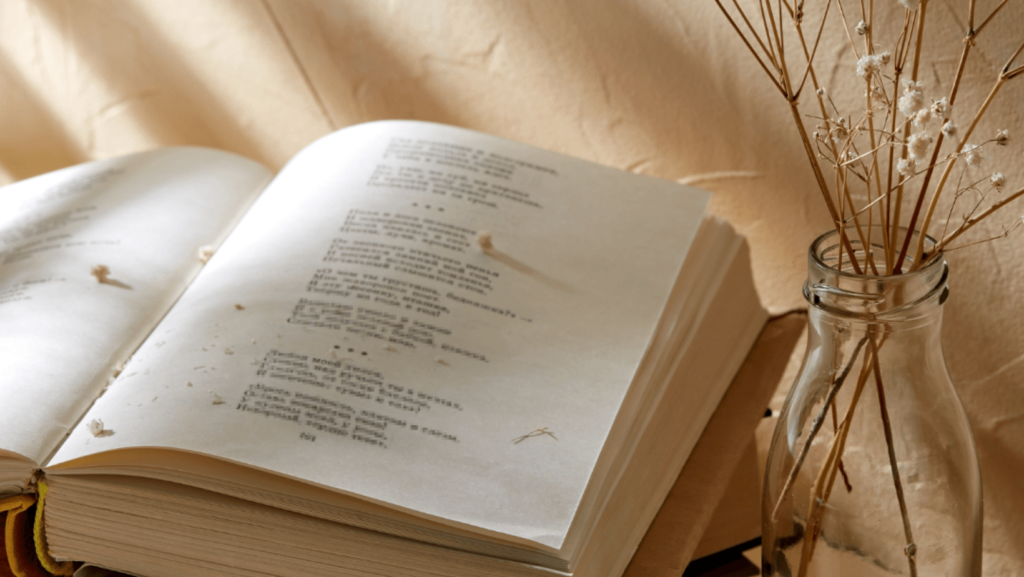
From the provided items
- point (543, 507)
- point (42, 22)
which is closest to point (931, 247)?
point (543, 507)

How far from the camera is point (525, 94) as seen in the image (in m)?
0.82

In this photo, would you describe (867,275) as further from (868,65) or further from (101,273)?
(101,273)

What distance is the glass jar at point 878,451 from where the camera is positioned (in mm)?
390

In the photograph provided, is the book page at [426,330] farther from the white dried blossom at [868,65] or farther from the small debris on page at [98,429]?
the white dried blossom at [868,65]

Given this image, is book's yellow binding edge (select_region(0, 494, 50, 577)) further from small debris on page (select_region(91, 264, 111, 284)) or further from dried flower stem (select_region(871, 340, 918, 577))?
dried flower stem (select_region(871, 340, 918, 577))

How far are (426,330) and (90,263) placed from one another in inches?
12.2

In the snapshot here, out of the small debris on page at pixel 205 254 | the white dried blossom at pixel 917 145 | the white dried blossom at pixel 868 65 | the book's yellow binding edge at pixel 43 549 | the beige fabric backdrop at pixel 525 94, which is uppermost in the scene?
the beige fabric backdrop at pixel 525 94

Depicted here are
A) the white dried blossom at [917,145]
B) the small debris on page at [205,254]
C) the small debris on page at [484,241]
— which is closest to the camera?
the white dried blossom at [917,145]

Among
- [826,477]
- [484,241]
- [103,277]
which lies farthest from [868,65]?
[103,277]

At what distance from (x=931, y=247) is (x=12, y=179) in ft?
4.04

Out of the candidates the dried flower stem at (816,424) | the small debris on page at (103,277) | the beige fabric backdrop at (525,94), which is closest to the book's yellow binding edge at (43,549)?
the small debris on page at (103,277)

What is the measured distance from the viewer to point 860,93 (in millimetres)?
620

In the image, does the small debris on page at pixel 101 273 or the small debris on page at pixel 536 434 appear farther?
the small debris on page at pixel 101 273

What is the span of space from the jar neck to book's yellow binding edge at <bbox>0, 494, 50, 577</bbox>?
45 cm
